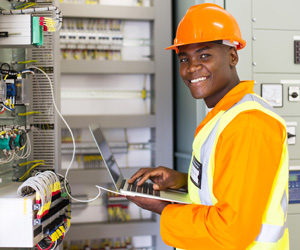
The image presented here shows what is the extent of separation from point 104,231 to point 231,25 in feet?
6.31

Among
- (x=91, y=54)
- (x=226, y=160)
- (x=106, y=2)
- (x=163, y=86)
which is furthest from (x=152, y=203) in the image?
(x=106, y=2)

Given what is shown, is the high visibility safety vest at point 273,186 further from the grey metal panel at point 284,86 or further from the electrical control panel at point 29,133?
the grey metal panel at point 284,86

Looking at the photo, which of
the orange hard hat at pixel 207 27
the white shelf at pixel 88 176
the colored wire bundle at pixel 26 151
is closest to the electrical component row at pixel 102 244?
the white shelf at pixel 88 176

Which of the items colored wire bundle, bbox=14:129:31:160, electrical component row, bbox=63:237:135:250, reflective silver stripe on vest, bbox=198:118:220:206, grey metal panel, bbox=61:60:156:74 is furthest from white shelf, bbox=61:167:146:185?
reflective silver stripe on vest, bbox=198:118:220:206

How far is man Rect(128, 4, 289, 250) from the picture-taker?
43.4 inches

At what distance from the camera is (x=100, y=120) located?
2.74 meters

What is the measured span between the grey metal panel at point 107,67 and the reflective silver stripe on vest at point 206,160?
159cm

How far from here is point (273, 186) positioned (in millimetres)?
1207

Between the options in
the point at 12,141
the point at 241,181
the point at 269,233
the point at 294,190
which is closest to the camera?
the point at 241,181

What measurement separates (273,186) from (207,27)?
616 millimetres

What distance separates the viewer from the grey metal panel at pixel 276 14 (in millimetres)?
2240

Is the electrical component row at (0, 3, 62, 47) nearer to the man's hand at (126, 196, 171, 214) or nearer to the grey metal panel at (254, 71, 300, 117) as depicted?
the man's hand at (126, 196, 171, 214)

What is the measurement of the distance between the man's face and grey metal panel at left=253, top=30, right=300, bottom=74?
961 mm

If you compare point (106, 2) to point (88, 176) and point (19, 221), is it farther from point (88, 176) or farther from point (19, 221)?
point (19, 221)
